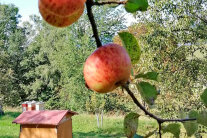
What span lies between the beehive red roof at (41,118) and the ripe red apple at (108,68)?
3575 millimetres

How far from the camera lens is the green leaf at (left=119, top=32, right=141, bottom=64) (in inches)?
11.9

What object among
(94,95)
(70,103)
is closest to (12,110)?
(70,103)

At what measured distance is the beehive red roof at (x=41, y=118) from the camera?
376cm

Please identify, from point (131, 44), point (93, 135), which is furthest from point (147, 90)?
point (93, 135)

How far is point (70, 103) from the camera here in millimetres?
7824

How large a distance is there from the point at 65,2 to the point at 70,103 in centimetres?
775

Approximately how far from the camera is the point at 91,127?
641cm

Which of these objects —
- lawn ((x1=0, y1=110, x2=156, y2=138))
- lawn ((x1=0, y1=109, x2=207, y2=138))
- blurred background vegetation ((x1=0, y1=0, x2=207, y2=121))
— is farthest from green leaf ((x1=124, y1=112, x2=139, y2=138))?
lawn ((x1=0, y1=110, x2=156, y2=138))

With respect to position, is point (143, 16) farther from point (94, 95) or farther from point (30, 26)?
point (30, 26)

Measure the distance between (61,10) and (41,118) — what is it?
3.83m

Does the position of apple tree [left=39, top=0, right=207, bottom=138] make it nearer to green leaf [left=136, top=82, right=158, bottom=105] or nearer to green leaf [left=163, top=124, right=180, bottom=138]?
green leaf [left=136, top=82, right=158, bottom=105]

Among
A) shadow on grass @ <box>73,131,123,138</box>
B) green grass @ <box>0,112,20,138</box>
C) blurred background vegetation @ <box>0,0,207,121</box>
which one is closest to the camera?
blurred background vegetation @ <box>0,0,207,121</box>

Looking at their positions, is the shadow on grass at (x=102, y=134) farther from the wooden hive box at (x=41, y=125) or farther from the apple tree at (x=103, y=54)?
the apple tree at (x=103, y=54)

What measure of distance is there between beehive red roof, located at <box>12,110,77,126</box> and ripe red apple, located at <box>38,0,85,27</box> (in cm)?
360
